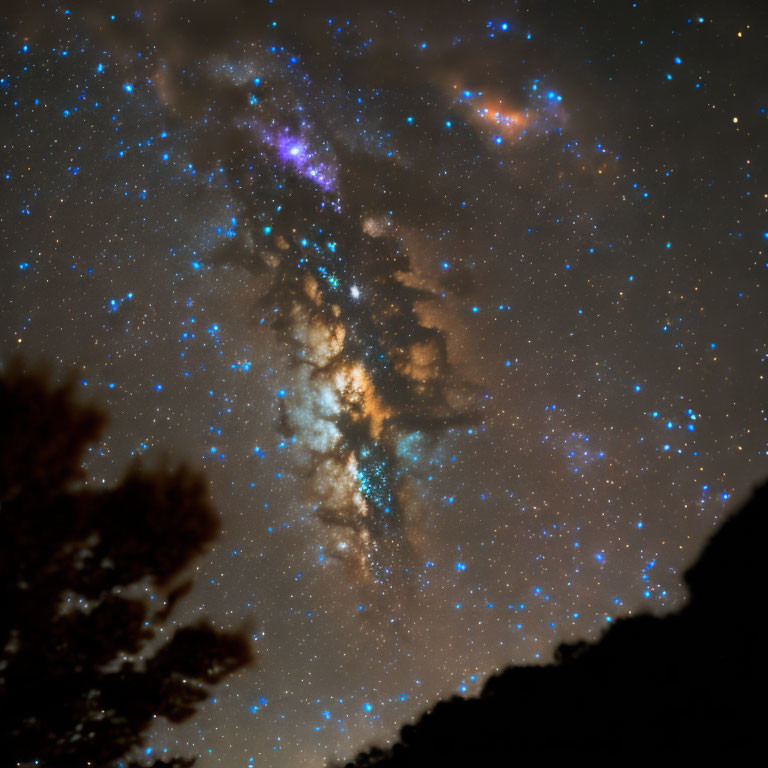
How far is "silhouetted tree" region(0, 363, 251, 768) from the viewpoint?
5.11 metres

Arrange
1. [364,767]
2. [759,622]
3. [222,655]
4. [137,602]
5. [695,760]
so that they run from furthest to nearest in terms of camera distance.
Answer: [222,655], [137,602], [364,767], [759,622], [695,760]

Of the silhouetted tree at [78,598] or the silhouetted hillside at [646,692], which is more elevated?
the silhouetted tree at [78,598]

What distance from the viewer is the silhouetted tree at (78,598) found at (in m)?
5.11

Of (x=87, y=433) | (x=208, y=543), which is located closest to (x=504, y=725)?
(x=208, y=543)

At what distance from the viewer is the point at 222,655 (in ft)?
20.2

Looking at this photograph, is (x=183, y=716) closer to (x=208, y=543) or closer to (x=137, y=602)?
(x=137, y=602)

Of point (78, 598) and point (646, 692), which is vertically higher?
point (78, 598)

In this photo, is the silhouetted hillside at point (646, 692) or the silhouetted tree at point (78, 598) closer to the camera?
the silhouetted hillside at point (646, 692)

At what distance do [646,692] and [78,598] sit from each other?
5.24 m

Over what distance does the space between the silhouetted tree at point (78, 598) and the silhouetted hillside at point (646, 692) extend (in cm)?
248

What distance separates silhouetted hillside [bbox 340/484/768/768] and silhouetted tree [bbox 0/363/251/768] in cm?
248

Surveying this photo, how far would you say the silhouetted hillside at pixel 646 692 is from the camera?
3.51 meters

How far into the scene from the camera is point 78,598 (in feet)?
18.3

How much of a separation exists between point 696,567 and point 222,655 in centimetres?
491
